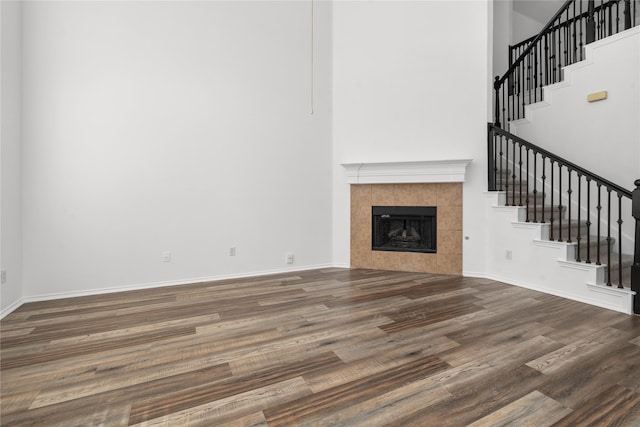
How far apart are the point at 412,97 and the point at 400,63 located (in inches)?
20.5

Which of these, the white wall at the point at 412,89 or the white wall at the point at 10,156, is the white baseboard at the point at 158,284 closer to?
the white wall at the point at 10,156

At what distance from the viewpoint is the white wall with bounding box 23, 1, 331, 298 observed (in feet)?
10.4

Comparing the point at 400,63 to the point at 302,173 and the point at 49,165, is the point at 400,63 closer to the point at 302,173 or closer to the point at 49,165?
the point at 302,173

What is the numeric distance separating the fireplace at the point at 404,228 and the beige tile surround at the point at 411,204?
68 millimetres

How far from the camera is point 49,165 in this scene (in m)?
3.15

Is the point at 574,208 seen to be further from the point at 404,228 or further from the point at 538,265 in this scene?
the point at 404,228

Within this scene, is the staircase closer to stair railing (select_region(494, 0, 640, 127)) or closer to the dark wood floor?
stair railing (select_region(494, 0, 640, 127))

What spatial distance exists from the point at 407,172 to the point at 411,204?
46cm

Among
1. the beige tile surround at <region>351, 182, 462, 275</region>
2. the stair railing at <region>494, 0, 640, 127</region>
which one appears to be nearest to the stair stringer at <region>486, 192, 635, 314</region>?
the beige tile surround at <region>351, 182, 462, 275</region>

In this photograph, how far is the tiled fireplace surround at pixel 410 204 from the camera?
163 inches

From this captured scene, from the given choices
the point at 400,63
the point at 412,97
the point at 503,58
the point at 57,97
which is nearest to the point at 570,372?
the point at 412,97

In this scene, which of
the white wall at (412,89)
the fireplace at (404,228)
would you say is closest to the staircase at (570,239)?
the white wall at (412,89)

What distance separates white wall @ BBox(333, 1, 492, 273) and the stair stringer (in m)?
0.22

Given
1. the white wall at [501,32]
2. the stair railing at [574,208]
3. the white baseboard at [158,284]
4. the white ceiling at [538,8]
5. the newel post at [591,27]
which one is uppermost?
the white ceiling at [538,8]
